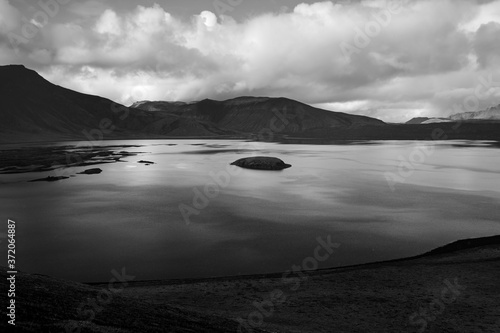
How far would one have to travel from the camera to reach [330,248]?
2538 cm

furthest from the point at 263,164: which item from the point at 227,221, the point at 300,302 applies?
the point at 300,302

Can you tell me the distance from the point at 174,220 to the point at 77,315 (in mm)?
21727

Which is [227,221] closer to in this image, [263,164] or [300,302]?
[300,302]

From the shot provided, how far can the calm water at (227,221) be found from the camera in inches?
904

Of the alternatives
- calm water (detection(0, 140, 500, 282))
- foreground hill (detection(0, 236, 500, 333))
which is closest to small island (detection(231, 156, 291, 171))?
calm water (detection(0, 140, 500, 282))

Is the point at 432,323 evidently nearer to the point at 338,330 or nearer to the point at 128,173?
the point at 338,330

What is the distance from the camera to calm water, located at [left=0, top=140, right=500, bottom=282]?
23.0 m

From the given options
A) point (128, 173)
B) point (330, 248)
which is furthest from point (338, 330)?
point (128, 173)

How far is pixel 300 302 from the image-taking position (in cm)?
1697

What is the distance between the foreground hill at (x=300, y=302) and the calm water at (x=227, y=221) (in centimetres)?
266

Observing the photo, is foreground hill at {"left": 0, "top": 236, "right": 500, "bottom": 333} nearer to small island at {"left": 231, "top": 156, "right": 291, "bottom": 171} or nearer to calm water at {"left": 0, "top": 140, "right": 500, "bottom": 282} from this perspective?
calm water at {"left": 0, "top": 140, "right": 500, "bottom": 282}

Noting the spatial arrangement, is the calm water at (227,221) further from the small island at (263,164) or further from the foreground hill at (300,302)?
the small island at (263,164)

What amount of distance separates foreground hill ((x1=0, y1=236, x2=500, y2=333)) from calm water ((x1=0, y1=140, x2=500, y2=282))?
8.74 feet

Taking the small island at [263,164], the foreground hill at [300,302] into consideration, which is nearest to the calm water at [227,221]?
the foreground hill at [300,302]
